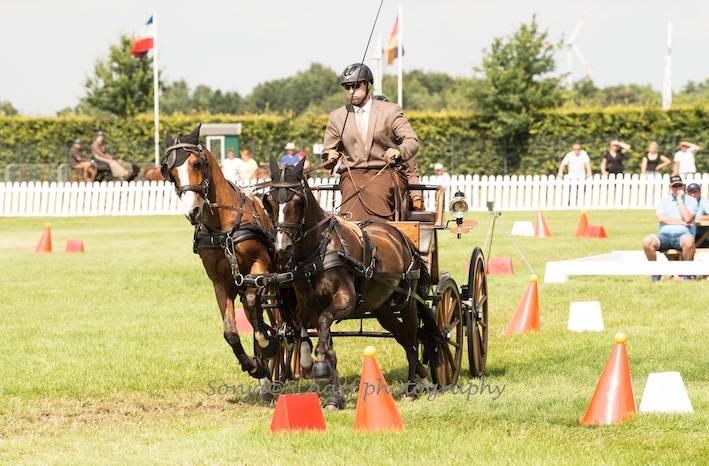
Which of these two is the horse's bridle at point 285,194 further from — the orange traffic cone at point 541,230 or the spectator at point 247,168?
the spectator at point 247,168

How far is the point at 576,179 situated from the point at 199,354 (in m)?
27.7

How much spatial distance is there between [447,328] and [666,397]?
242 cm

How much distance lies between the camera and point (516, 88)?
4944cm

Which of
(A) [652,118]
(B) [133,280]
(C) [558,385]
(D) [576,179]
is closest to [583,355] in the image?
(C) [558,385]

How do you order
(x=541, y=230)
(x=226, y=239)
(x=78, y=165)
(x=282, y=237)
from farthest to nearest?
(x=78, y=165)
(x=541, y=230)
(x=226, y=239)
(x=282, y=237)

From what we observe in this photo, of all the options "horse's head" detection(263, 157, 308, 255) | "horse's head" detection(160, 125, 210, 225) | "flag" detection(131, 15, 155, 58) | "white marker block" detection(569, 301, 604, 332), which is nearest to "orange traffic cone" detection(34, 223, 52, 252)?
"white marker block" detection(569, 301, 604, 332)

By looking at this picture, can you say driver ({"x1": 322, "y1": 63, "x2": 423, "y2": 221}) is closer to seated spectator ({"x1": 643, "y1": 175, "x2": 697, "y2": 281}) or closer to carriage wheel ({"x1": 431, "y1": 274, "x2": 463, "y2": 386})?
carriage wheel ({"x1": 431, "y1": 274, "x2": 463, "y2": 386})

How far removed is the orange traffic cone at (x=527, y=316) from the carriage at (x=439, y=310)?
7.96 ft

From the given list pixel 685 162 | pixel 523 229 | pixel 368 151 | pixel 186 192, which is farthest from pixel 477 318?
pixel 685 162

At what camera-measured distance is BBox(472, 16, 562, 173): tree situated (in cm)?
4847

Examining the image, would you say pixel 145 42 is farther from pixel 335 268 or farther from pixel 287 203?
pixel 287 203

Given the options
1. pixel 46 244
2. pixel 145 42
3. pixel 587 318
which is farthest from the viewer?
pixel 145 42

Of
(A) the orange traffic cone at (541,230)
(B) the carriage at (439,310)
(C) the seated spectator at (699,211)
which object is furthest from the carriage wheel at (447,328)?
(A) the orange traffic cone at (541,230)

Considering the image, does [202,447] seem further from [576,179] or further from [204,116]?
[204,116]
